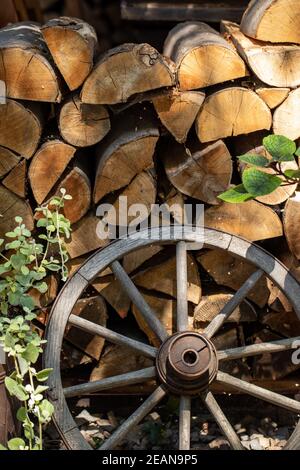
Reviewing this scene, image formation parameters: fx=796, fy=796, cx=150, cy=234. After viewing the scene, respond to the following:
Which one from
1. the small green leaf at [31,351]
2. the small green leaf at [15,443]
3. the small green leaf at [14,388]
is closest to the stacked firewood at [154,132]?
the small green leaf at [31,351]

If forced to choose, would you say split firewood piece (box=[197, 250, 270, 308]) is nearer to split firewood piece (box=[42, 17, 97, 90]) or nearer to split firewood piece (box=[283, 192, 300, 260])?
split firewood piece (box=[283, 192, 300, 260])

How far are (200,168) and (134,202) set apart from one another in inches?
11.1

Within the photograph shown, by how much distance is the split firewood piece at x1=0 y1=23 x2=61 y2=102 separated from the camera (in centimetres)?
279

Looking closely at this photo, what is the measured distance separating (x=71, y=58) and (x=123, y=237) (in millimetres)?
685

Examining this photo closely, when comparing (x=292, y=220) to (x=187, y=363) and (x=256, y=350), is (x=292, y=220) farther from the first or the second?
(x=187, y=363)

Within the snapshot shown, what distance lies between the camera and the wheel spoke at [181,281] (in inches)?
117

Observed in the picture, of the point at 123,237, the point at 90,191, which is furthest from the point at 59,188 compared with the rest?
the point at 123,237

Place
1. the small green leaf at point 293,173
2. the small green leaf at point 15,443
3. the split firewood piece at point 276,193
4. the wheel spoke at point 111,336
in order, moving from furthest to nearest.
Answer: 1. the split firewood piece at point 276,193
2. the wheel spoke at point 111,336
3. the small green leaf at point 293,173
4. the small green leaf at point 15,443

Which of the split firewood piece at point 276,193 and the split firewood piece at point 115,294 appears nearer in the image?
the split firewood piece at point 276,193

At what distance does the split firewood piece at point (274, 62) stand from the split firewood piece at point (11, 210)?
0.99m

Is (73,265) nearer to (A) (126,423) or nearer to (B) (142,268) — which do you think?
(B) (142,268)

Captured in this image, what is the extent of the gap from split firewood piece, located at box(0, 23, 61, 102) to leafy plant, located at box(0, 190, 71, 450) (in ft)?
1.22

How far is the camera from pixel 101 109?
2.90m

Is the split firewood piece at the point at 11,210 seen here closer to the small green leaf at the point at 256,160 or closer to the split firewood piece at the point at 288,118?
the small green leaf at the point at 256,160
